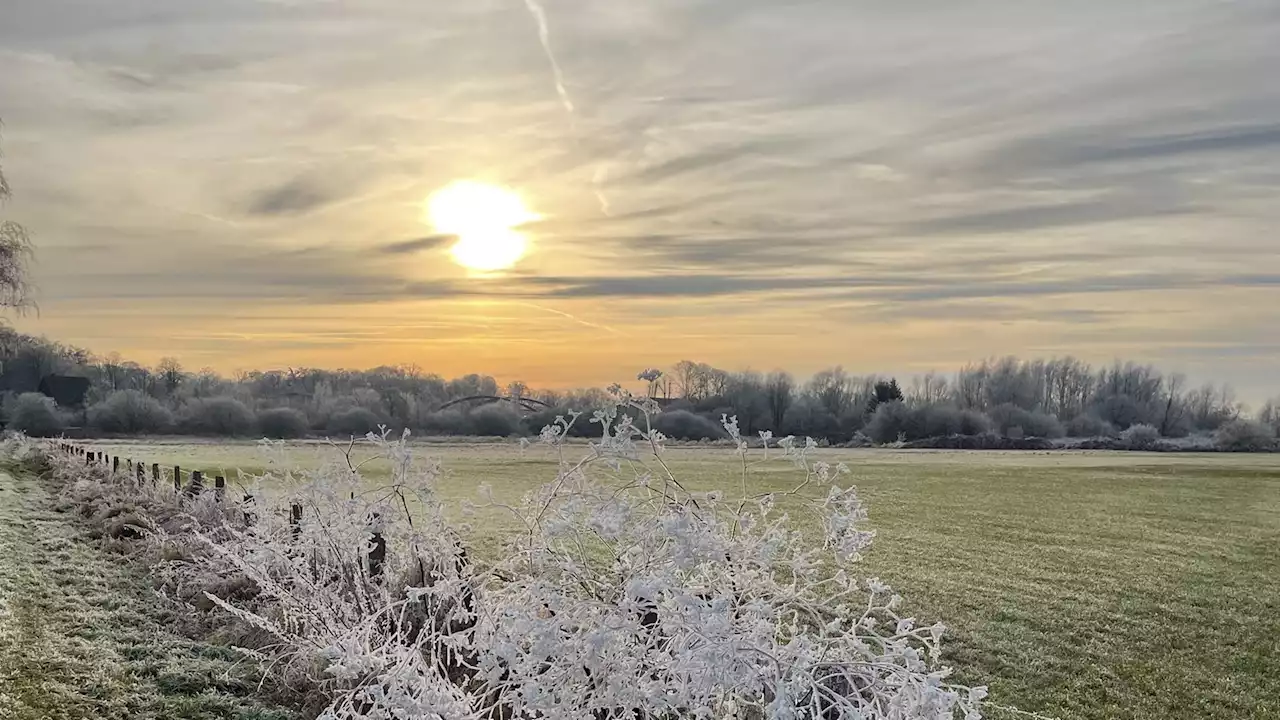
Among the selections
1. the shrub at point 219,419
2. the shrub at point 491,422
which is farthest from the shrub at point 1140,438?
the shrub at point 219,419

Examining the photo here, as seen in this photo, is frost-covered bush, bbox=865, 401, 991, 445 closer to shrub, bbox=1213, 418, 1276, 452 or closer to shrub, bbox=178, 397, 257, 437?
shrub, bbox=1213, 418, 1276, 452

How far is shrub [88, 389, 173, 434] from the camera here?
51.6 metres

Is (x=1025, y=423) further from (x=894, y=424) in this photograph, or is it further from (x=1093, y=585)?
(x=1093, y=585)

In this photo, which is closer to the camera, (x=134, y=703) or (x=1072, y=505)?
(x=134, y=703)

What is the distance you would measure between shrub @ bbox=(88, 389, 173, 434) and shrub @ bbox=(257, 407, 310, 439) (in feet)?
19.4

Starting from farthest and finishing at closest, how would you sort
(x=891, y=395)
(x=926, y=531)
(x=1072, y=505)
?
(x=891, y=395), (x=1072, y=505), (x=926, y=531)

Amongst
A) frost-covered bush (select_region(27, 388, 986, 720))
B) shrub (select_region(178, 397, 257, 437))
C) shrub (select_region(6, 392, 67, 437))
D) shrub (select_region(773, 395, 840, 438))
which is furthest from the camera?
shrub (select_region(773, 395, 840, 438))

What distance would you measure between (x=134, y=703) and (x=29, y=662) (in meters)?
1.36

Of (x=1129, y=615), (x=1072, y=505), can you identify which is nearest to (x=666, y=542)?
(x=1129, y=615)

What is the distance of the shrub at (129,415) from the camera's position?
51.6 metres

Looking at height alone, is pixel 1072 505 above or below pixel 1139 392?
below

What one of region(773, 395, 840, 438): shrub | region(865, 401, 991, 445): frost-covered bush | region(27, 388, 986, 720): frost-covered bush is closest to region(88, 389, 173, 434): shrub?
region(773, 395, 840, 438): shrub

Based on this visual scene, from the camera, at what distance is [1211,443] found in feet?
183

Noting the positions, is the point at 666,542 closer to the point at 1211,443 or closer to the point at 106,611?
the point at 106,611
